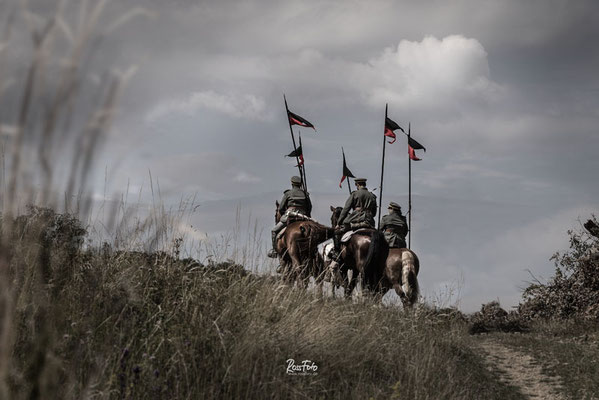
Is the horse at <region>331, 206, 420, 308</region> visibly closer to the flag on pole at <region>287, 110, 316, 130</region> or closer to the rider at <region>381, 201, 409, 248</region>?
the rider at <region>381, 201, 409, 248</region>

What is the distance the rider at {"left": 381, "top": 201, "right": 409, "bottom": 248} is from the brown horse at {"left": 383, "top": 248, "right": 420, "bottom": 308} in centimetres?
115

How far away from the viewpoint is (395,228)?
14133mm

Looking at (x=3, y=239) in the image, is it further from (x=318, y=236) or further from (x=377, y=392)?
(x=318, y=236)

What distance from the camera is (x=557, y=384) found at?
29.6ft

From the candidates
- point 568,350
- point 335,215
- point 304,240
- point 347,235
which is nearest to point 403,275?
point 347,235

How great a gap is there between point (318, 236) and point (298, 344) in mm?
7348

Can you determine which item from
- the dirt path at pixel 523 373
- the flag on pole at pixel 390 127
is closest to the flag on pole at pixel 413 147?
the flag on pole at pixel 390 127

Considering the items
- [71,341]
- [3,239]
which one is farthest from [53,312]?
[71,341]

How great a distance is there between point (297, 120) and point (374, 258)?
6882 mm

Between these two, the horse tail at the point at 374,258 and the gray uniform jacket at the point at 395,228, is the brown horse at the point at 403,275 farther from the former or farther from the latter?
the gray uniform jacket at the point at 395,228

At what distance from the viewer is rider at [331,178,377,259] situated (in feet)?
43.4

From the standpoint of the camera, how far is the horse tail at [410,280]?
12.4 meters

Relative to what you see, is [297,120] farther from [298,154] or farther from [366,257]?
[366,257]

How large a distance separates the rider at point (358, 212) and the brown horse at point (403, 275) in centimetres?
104
